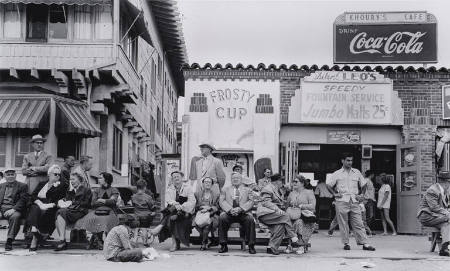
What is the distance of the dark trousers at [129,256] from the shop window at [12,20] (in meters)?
9.59

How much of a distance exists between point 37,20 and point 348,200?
9952 millimetres

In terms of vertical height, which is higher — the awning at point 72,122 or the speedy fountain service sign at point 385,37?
the speedy fountain service sign at point 385,37

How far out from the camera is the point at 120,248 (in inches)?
404

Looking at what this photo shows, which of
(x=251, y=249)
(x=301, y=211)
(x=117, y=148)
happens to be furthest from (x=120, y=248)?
(x=117, y=148)

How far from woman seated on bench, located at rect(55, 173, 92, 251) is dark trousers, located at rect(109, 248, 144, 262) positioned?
1.62 meters

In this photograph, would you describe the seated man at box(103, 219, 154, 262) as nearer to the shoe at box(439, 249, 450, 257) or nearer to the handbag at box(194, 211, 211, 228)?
the handbag at box(194, 211, 211, 228)

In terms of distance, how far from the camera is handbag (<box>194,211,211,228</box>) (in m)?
11.7

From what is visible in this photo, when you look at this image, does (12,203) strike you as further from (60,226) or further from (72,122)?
(72,122)

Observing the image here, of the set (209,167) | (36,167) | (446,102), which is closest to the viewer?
(36,167)

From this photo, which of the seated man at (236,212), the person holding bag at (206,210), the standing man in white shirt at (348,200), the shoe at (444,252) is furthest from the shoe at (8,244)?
the shoe at (444,252)

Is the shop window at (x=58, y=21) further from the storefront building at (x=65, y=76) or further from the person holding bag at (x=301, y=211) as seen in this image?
the person holding bag at (x=301, y=211)

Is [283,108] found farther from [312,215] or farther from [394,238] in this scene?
[312,215]

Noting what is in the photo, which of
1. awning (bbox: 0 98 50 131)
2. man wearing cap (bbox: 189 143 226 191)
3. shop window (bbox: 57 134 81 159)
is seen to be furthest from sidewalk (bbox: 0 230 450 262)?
shop window (bbox: 57 134 81 159)

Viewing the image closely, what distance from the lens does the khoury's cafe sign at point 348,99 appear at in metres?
17.2
